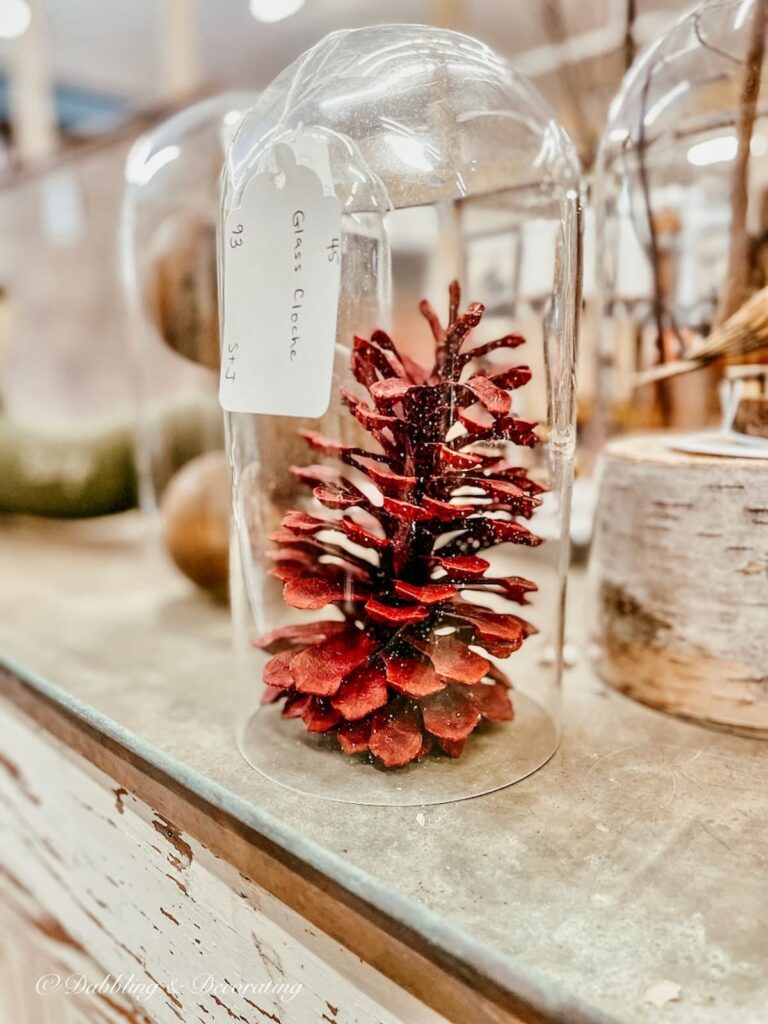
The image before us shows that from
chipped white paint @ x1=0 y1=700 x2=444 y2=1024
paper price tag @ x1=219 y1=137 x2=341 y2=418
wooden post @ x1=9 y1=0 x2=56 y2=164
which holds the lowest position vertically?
chipped white paint @ x1=0 y1=700 x2=444 y2=1024

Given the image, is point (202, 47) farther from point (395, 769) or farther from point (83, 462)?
point (395, 769)

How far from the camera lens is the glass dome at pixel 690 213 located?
1.86 feet

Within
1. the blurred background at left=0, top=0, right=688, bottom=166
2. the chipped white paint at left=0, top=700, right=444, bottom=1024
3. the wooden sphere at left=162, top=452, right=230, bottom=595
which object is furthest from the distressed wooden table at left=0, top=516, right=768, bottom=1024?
the blurred background at left=0, top=0, right=688, bottom=166

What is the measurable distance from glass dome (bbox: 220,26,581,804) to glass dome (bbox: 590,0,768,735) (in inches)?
2.2

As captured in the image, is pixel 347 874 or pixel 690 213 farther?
pixel 690 213

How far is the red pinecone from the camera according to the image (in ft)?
1.38

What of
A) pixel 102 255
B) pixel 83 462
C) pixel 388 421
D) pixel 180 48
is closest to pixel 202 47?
pixel 180 48

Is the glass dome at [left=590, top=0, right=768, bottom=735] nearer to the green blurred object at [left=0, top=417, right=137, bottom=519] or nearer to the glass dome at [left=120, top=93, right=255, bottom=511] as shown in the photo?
the glass dome at [left=120, top=93, right=255, bottom=511]

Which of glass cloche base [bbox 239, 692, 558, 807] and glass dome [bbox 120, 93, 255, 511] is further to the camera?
glass dome [bbox 120, 93, 255, 511]

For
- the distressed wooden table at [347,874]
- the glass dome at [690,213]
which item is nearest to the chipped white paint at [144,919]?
the distressed wooden table at [347,874]

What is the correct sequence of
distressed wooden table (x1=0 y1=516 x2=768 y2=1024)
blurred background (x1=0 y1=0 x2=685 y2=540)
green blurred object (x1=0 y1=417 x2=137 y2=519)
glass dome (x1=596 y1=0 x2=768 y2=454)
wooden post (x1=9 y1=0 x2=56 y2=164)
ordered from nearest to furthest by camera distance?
1. distressed wooden table (x1=0 y1=516 x2=768 y2=1024)
2. glass dome (x1=596 y1=0 x2=768 y2=454)
3. blurred background (x1=0 y1=0 x2=685 y2=540)
4. green blurred object (x1=0 y1=417 x2=137 y2=519)
5. wooden post (x1=9 y1=0 x2=56 y2=164)

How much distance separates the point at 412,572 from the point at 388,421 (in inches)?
3.5

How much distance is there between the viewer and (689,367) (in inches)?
22.7

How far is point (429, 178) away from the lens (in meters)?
0.49
